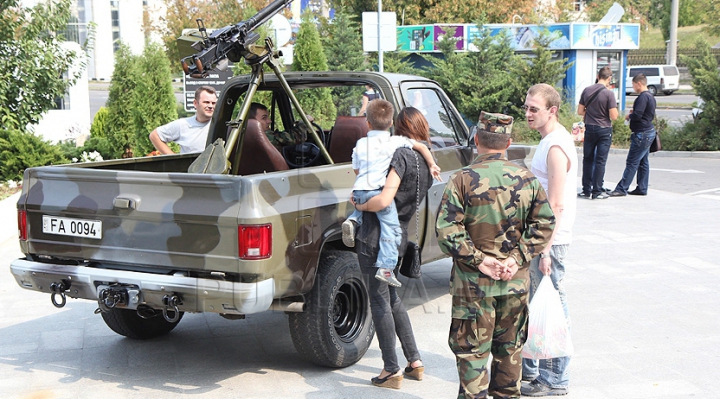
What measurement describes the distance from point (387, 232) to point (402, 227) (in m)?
0.17

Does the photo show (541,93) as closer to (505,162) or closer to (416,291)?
(505,162)

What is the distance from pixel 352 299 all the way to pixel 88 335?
2.27 m

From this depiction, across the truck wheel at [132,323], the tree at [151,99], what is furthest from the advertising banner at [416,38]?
the truck wheel at [132,323]

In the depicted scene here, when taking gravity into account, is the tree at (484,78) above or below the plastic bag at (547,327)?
above

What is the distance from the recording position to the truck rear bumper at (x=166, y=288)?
174 inches

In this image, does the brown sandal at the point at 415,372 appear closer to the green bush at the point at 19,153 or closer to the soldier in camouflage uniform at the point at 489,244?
the soldier in camouflage uniform at the point at 489,244

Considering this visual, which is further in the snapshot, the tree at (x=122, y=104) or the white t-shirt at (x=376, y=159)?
the tree at (x=122, y=104)

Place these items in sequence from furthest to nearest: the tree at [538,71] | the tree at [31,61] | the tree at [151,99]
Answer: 1. the tree at [538,71]
2. the tree at [151,99]
3. the tree at [31,61]

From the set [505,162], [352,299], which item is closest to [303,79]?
[352,299]

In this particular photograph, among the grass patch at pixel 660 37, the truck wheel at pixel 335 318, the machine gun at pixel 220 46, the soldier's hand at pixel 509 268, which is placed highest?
the grass patch at pixel 660 37

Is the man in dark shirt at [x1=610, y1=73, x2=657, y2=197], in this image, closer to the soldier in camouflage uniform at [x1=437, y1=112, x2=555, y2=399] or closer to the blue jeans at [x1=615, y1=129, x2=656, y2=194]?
the blue jeans at [x1=615, y1=129, x2=656, y2=194]

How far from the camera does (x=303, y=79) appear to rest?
6500 mm

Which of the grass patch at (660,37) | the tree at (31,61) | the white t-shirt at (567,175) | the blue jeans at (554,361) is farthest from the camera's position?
the grass patch at (660,37)

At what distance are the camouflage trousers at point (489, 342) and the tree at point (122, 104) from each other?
12.6 meters
